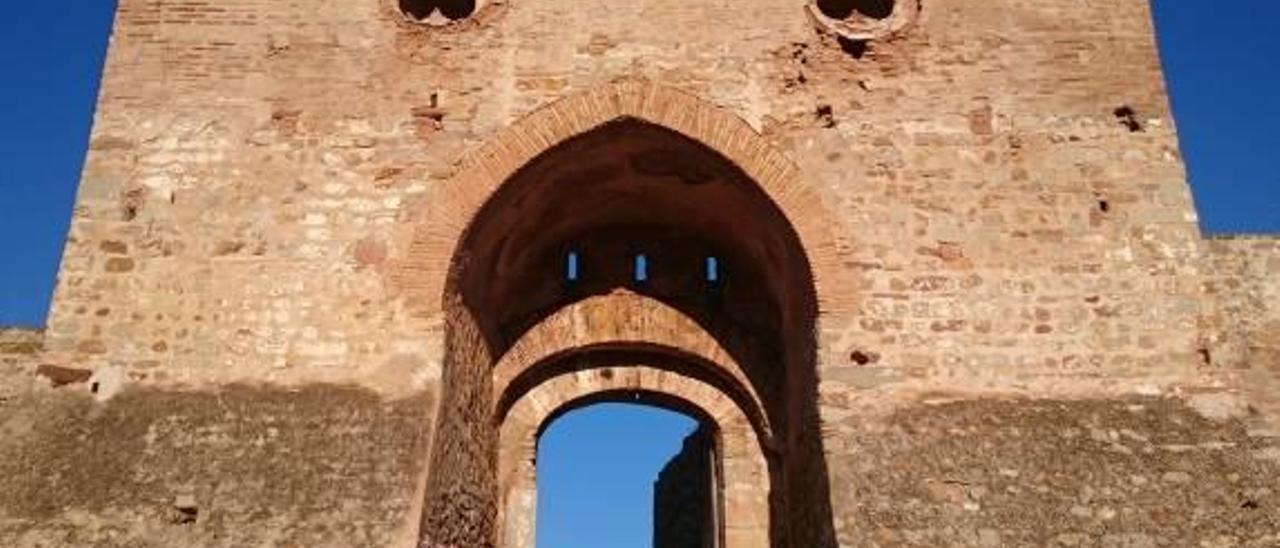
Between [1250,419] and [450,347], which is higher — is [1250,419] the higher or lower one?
the lower one

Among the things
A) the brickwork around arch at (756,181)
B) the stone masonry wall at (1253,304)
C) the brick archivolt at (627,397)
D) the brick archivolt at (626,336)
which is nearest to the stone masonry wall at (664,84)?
the brickwork around arch at (756,181)

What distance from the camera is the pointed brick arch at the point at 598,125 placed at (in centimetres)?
795

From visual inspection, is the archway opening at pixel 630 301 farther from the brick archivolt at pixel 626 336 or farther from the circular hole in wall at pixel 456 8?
the circular hole in wall at pixel 456 8

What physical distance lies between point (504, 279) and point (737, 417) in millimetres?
2333

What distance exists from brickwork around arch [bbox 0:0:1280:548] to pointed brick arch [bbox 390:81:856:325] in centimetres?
2

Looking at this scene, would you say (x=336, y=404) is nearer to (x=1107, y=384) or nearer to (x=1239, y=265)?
(x=1107, y=384)

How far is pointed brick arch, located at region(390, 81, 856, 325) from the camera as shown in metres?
7.95

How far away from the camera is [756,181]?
27.1 ft

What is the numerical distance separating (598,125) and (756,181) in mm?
1183

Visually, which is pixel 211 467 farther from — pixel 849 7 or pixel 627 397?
pixel 849 7

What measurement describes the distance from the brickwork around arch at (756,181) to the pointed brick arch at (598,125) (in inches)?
0.9

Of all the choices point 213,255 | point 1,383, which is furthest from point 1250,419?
point 1,383

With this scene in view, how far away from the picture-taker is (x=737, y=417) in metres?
10.2

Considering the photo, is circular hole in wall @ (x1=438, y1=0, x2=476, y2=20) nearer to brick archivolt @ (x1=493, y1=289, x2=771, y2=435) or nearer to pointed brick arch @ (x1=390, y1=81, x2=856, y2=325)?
pointed brick arch @ (x1=390, y1=81, x2=856, y2=325)
